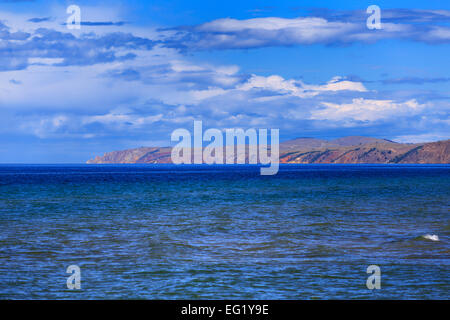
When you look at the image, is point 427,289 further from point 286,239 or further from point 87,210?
point 87,210

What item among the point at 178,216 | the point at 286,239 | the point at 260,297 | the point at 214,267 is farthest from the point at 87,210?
the point at 260,297

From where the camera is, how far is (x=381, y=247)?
78.7 feet

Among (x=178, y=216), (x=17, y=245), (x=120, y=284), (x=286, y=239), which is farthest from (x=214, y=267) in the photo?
(x=178, y=216)

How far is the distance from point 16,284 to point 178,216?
2344 centimetres

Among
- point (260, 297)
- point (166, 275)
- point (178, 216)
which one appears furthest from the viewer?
point (178, 216)

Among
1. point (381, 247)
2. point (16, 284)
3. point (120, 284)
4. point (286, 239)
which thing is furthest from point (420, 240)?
point (16, 284)

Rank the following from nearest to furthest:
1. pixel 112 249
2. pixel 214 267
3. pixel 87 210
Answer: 1. pixel 214 267
2. pixel 112 249
3. pixel 87 210

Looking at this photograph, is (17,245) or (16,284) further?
(17,245)

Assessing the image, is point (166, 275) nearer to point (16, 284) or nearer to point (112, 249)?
point (16, 284)

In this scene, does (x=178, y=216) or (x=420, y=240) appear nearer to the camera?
(x=420, y=240)

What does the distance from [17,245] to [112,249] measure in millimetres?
4882

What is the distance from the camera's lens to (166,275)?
18.3 metres
